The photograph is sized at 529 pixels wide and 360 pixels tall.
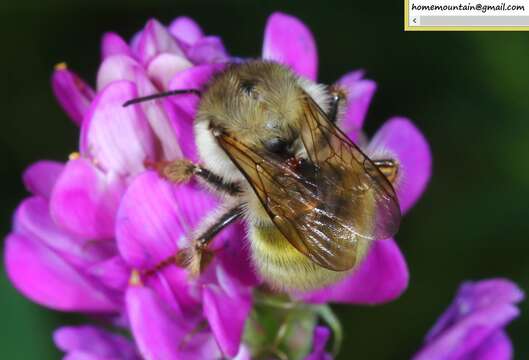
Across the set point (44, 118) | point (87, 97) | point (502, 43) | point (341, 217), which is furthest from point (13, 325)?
point (502, 43)

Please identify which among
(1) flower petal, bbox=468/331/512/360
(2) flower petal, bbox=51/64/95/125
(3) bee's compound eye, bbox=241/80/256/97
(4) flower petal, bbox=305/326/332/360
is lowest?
(1) flower petal, bbox=468/331/512/360

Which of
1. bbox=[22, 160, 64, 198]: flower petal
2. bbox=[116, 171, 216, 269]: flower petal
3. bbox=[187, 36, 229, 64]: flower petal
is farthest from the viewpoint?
bbox=[22, 160, 64, 198]: flower petal

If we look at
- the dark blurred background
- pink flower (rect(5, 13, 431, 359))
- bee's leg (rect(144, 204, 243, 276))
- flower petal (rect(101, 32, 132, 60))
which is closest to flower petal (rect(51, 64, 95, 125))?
pink flower (rect(5, 13, 431, 359))

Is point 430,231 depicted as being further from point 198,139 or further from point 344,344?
point 198,139

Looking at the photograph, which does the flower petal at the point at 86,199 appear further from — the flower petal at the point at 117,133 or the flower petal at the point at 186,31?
the flower petal at the point at 186,31

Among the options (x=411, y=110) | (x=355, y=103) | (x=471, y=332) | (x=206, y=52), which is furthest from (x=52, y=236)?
(x=411, y=110)

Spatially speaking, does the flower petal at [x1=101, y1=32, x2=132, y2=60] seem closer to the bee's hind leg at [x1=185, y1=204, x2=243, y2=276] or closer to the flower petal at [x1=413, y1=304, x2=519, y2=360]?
the bee's hind leg at [x1=185, y1=204, x2=243, y2=276]
